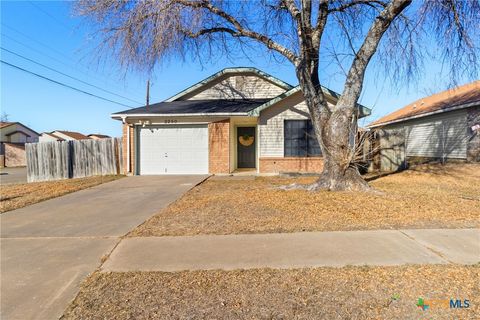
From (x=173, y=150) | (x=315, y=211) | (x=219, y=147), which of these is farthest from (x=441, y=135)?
(x=173, y=150)

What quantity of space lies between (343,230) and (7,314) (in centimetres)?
442

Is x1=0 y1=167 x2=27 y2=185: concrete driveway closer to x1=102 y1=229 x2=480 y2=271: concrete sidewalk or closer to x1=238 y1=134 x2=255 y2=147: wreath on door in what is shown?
x1=238 y1=134 x2=255 y2=147: wreath on door

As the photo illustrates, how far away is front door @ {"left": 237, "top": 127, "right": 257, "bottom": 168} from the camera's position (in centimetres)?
1645

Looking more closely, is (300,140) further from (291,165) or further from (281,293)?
(281,293)

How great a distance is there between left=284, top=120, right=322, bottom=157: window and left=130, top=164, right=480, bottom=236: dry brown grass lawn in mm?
4989

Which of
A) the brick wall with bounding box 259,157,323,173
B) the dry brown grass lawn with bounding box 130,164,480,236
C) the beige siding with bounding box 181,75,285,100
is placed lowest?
the dry brown grass lawn with bounding box 130,164,480,236

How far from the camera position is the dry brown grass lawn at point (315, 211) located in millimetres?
4996

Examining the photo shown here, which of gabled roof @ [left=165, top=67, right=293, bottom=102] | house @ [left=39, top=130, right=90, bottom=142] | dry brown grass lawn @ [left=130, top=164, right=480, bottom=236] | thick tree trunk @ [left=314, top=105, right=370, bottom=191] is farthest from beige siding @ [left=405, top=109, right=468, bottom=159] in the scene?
house @ [left=39, top=130, right=90, bottom=142]

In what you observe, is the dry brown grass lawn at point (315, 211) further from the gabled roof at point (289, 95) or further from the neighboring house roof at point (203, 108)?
the neighboring house roof at point (203, 108)

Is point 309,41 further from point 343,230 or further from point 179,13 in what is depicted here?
point 343,230

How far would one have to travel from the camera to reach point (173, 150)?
14.3m

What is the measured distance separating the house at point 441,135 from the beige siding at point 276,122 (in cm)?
391

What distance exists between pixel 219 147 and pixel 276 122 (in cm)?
300

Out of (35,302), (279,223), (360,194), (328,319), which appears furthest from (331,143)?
(35,302)
